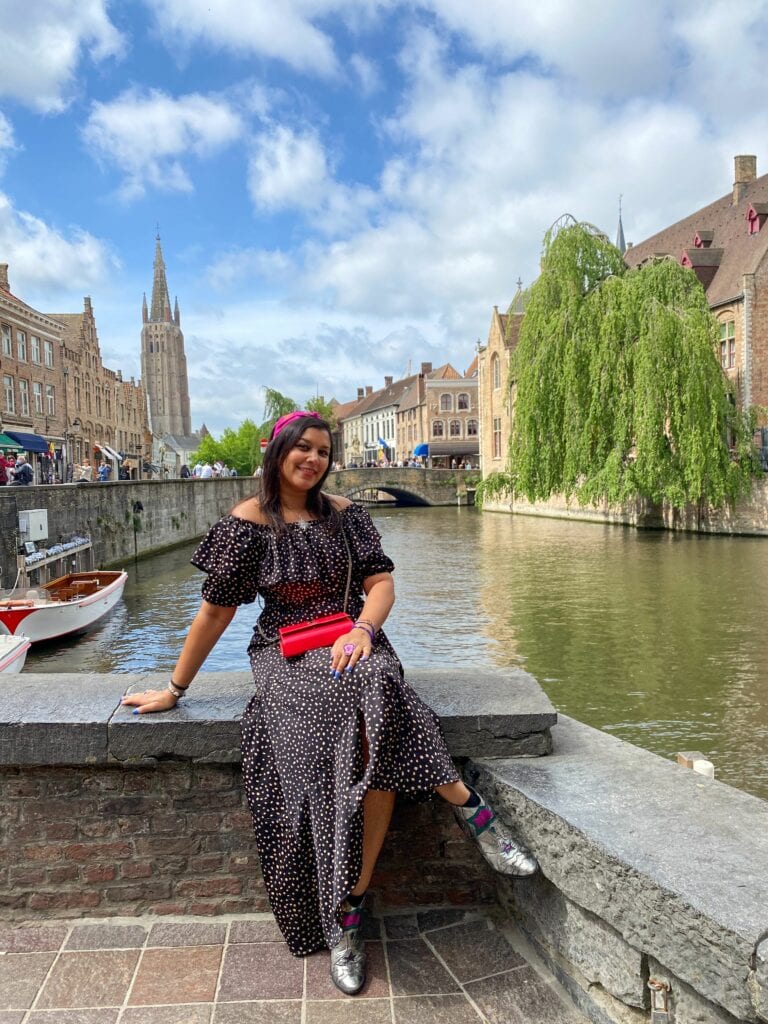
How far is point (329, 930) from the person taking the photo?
2.47 m

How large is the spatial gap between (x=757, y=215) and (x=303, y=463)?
3212cm

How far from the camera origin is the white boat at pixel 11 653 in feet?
30.8

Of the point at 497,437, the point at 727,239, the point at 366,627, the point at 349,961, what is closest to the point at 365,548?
the point at 366,627

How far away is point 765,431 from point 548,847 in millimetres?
25191

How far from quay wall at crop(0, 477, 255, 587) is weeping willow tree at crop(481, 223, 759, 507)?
852 centimetres

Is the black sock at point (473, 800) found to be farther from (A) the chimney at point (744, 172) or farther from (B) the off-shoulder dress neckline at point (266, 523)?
(A) the chimney at point (744, 172)

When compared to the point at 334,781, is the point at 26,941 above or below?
below

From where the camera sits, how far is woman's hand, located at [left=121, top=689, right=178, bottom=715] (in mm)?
2729

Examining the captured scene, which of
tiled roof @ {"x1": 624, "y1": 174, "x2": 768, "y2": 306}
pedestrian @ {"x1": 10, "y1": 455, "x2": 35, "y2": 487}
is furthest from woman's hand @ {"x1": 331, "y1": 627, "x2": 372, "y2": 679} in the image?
tiled roof @ {"x1": 624, "y1": 174, "x2": 768, "y2": 306}

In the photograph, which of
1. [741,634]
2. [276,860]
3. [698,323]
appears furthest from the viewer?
[698,323]

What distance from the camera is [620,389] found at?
74.1ft

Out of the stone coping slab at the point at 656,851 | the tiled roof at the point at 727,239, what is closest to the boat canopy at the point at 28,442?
the tiled roof at the point at 727,239

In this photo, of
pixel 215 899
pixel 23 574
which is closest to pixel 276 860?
pixel 215 899

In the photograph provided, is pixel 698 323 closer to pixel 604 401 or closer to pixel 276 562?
pixel 604 401
